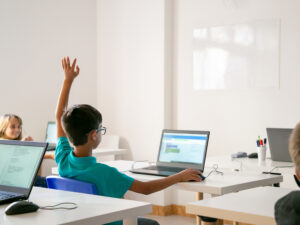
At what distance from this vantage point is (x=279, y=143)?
3.69 metres

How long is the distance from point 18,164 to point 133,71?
3.60 meters

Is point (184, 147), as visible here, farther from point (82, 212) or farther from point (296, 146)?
point (296, 146)

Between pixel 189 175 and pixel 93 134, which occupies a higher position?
pixel 93 134

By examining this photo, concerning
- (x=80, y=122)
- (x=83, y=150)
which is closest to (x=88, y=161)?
(x=83, y=150)

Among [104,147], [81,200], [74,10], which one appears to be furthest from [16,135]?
[81,200]

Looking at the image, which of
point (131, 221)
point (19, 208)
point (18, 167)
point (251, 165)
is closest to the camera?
point (19, 208)

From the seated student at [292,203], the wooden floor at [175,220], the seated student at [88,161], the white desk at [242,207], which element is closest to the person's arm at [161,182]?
the seated student at [88,161]

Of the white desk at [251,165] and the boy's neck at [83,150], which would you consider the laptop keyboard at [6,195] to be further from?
the white desk at [251,165]

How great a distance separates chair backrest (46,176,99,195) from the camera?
90.4 inches

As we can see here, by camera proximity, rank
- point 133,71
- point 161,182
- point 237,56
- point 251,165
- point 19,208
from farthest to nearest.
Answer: point 133,71 → point 237,56 → point 251,165 → point 161,182 → point 19,208

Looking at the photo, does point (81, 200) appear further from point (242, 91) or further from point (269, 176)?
point (242, 91)

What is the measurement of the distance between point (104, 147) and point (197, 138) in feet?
9.08

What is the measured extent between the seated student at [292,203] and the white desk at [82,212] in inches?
26.0

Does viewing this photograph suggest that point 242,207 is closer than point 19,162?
Yes
